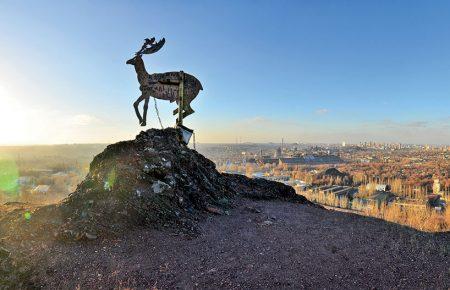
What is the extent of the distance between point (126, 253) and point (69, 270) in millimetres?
999

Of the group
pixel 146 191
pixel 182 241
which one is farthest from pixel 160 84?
pixel 182 241

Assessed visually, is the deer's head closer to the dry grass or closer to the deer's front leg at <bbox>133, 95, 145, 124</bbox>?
the deer's front leg at <bbox>133, 95, 145, 124</bbox>

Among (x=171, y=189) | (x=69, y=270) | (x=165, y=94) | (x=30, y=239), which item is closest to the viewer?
(x=69, y=270)

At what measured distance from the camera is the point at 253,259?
→ 20.7ft

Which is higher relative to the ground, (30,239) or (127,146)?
(127,146)

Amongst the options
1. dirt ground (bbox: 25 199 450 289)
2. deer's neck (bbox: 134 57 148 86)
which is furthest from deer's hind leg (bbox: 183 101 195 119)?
dirt ground (bbox: 25 199 450 289)

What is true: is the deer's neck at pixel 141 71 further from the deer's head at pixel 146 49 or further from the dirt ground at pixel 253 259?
the dirt ground at pixel 253 259

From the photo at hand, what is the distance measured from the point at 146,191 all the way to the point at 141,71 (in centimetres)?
464

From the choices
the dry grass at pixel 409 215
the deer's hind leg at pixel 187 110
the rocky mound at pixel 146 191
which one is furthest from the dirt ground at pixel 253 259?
the deer's hind leg at pixel 187 110

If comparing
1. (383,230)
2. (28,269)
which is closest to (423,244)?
(383,230)

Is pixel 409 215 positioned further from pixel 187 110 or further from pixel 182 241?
pixel 182 241

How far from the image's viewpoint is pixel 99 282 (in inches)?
212

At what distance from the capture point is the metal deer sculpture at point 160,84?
11.2 m

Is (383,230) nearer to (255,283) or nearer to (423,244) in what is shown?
(423,244)
